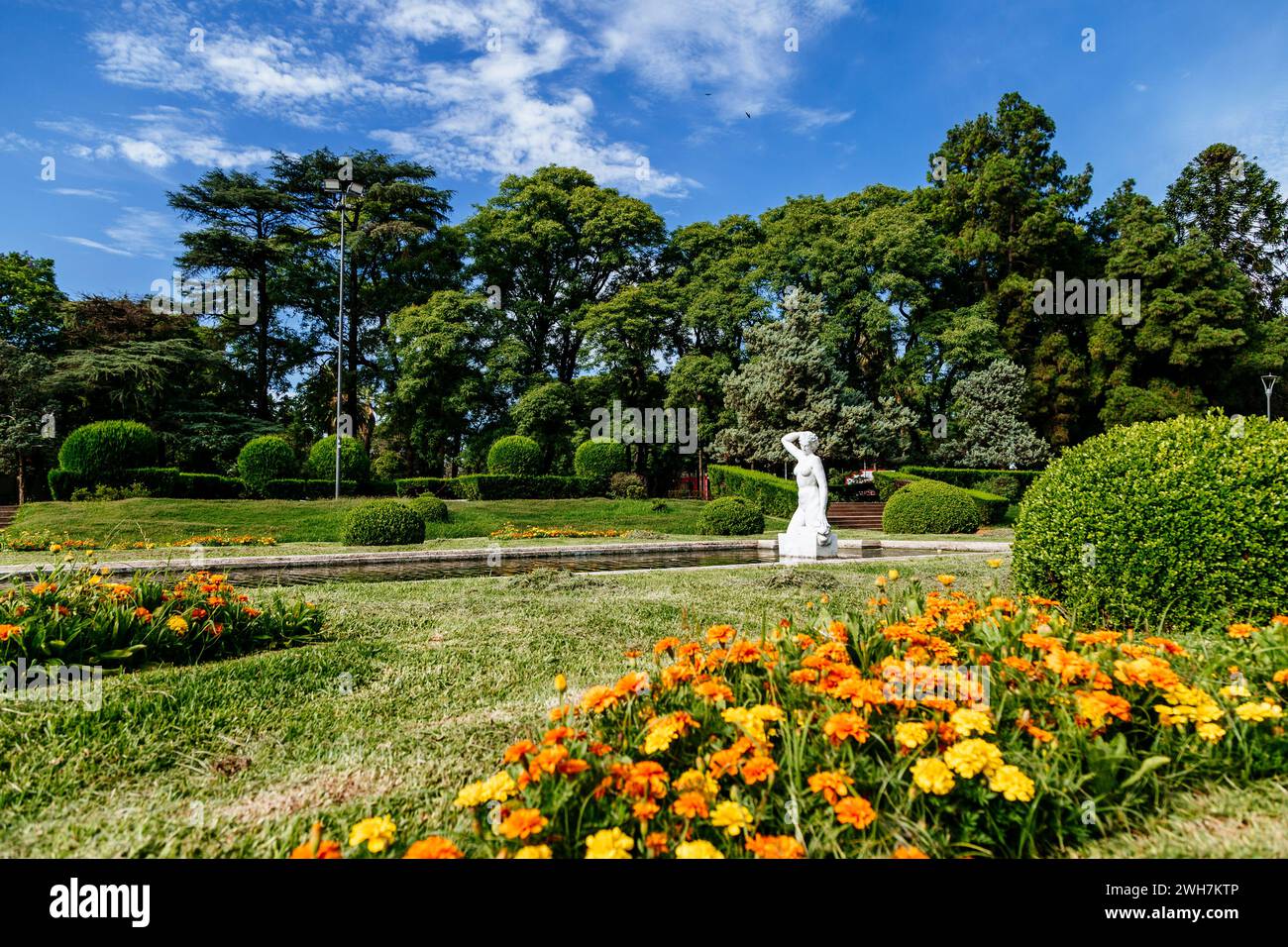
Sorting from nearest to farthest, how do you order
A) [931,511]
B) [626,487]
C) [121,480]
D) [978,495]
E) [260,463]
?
[931,511] < [121,480] < [978,495] < [260,463] < [626,487]

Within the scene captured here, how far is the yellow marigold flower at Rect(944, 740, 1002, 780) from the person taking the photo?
5.11 ft

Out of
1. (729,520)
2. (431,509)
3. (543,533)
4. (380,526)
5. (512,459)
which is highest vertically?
(512,459)

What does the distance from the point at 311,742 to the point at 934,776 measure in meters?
2.34

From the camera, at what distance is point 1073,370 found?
24.0 m

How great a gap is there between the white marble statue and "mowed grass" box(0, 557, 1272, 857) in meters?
5.80

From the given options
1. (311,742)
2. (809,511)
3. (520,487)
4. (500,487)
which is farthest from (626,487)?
(311,742)

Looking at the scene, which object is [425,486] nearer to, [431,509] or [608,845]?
[431,509]

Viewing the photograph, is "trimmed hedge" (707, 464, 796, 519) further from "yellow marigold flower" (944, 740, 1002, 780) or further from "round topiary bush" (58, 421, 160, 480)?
"round topiary bush" (58, 421, 160, 480)

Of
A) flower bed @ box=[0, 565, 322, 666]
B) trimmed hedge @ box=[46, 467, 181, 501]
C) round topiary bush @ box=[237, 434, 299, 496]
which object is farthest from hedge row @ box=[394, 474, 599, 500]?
flower bed @ box=[0, 565, 322, 666]

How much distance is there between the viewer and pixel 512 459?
2036 centimetres

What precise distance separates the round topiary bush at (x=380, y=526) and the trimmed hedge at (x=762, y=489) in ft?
35.4
